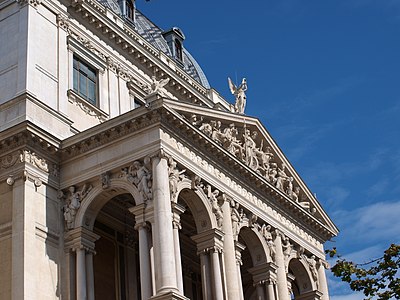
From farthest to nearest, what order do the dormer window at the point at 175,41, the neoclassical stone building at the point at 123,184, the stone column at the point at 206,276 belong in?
the dormer window at the point at 175,41, the stone column at the point at 206,276, the neoclassical stone building at the point at 123,184

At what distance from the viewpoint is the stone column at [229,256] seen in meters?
28.9

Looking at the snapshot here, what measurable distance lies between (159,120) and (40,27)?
7.28 meters

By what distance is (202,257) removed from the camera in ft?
96.6

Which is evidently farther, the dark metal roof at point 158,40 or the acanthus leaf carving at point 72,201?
the dark metal roof at point 158,40

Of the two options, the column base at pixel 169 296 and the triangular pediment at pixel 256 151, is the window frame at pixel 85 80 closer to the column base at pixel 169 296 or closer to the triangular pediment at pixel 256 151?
the triangular pediment at pixel 256 151

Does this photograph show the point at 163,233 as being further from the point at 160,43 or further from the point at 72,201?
the point at 160,43

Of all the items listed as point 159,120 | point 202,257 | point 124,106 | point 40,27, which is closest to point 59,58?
point 40,27

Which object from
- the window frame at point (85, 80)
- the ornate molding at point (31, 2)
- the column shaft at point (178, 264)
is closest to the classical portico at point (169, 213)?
the column shaft at point (178, 264)

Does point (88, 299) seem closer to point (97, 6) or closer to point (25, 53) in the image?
point (25, 53)

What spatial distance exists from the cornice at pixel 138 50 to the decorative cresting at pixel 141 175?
817 cm

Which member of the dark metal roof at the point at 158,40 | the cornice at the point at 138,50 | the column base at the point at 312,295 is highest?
the dark metal roof at the point at 158,40

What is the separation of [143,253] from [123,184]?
8.35ft

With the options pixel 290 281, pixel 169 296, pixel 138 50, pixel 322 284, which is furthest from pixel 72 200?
pixel 322 284

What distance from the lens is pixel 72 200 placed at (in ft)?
95.9
